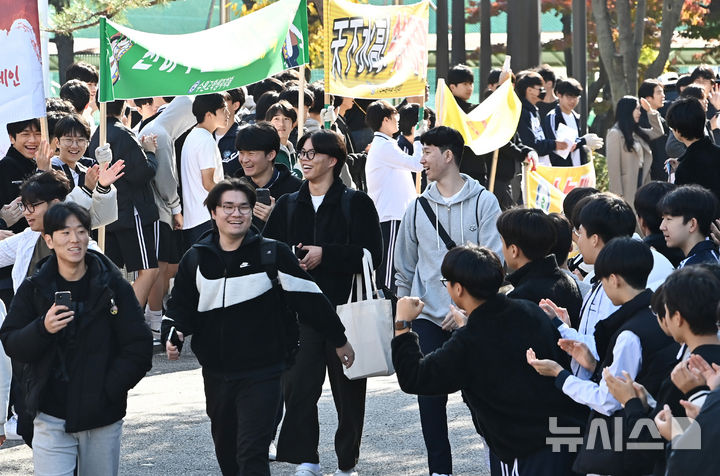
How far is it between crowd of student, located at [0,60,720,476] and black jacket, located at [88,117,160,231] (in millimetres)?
1328

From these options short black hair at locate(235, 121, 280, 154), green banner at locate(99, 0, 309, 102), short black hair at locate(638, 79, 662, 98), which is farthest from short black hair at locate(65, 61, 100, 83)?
short black hair at locate(638, 79, 662, 98)

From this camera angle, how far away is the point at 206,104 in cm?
947

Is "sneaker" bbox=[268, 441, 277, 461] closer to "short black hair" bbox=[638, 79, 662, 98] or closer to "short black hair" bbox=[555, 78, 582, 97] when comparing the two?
"short black hair" bbox=[555, 78, 582, 97]

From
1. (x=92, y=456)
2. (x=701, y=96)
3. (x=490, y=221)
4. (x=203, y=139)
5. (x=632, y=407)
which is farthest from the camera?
(x=701, y=96)

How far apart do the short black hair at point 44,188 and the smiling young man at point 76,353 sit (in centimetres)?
87

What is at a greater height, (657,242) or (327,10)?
(327,10)

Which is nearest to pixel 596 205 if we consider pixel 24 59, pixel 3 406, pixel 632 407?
pixel 632 407

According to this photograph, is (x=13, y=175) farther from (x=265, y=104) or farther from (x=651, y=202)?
(x=651, y=202)

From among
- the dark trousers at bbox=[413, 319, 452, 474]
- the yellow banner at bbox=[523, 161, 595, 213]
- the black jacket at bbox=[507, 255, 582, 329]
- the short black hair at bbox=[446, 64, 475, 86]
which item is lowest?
the dark trousers at bbox=[413, 319, 452, 474]

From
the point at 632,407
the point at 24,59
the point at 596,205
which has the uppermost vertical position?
the point at 24,59

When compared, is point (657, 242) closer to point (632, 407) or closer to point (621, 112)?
point (632, 407)

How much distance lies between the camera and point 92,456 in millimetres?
5246

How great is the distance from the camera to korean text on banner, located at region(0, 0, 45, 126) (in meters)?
7.32

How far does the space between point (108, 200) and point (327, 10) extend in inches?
136
